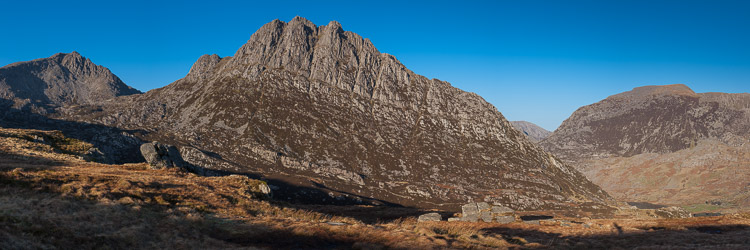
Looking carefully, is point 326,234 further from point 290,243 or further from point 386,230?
point 386,230

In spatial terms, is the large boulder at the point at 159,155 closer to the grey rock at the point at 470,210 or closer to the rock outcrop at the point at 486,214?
the grey rock at the point at 470,210

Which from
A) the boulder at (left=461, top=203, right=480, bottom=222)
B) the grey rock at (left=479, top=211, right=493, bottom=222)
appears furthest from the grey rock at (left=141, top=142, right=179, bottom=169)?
the grey rock at (left=479, top=211, right=493, bottom=222)

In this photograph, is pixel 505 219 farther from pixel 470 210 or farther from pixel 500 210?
pixel 470 210

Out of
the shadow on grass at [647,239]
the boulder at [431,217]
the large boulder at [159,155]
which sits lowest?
the boulder at [431,217]

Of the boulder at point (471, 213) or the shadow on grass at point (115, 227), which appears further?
the boulder at point (471, 213)

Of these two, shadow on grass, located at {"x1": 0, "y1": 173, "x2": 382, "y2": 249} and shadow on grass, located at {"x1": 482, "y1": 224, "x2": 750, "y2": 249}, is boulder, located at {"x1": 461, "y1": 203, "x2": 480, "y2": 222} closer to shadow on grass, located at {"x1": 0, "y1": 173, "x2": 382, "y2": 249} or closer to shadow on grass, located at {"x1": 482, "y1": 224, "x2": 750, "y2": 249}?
shadow on grass, located at {"x1": 482, "y1": 224, "x2": 750, "y2": 249}

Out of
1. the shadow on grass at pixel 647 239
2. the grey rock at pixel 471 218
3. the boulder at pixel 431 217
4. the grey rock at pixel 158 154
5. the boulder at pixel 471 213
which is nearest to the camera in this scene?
the shadow on grass at pixel 647 239

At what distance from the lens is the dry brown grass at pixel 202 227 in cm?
1653

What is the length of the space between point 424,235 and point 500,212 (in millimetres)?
18455

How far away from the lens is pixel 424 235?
2059 cm

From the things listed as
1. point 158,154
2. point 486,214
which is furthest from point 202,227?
point 158,154

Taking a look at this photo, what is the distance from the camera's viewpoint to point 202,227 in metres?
20.3

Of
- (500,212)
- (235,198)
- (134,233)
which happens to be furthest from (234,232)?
(500,212)

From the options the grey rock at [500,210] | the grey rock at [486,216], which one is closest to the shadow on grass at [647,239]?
the grey rock at [486,216]
